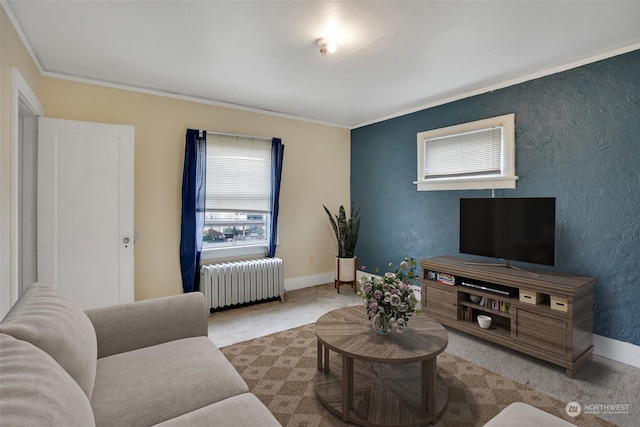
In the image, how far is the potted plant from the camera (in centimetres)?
456

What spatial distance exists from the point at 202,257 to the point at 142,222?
2.58ft

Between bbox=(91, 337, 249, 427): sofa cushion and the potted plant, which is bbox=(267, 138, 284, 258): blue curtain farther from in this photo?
bbox=(91, 337, 249, 427): sofa cushion

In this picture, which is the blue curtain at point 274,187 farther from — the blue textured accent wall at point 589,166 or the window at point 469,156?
the blue textured accent wall at point 589,166

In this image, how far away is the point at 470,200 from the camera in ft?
10.8

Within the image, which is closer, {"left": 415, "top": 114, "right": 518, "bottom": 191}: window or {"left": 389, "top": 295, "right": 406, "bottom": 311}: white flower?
{"left": 389, "top": 295, "right": 406, "bottom": 311}: white flower

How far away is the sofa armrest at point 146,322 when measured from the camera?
5.91ft

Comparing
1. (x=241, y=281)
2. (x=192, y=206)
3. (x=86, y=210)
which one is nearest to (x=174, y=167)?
(x=192, y=206)

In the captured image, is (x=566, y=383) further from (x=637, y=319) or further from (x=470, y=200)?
(x=470, y=200)

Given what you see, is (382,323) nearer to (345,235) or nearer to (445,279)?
(445,279)

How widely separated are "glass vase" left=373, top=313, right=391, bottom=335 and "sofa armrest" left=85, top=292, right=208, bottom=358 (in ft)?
3.65

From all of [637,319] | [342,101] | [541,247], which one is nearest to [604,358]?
[637,319]

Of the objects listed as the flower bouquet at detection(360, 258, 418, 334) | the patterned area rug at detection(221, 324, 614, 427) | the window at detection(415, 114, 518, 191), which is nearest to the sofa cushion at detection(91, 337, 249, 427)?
the patterned area rug at detection(221, 324, 614, 427)

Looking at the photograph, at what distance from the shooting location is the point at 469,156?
3.59 meters

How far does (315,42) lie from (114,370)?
247 cm
